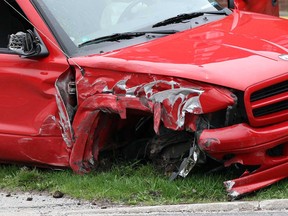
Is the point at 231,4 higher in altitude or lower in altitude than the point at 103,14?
lower

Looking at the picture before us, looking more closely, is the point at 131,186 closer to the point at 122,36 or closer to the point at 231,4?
the point at 122,36

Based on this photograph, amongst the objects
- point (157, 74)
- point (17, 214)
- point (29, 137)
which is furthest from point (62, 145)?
point (157, 74)

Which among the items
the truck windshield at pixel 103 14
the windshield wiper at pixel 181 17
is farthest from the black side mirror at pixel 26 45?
the windshield wiper at pixel 181 17

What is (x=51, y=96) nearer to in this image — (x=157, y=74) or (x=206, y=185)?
(x=157, y=74)

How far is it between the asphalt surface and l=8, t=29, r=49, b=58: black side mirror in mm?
1120

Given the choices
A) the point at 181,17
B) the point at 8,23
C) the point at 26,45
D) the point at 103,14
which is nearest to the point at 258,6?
the point at 181,17

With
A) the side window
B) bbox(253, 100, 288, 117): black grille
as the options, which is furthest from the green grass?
the side window

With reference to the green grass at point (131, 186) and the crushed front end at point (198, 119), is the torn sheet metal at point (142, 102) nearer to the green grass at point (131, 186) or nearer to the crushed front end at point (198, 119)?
the crushed front end at point (198, 119)

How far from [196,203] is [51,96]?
4.75 ft

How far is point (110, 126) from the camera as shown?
5.32 meters

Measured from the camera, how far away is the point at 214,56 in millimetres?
4770

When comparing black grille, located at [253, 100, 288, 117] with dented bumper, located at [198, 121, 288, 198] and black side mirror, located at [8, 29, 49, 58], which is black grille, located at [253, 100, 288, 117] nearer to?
dented bumper, located at [198, 121, 288, 198]

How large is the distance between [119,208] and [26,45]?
4.91ft

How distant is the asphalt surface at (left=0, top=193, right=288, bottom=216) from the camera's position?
447 centimetres
